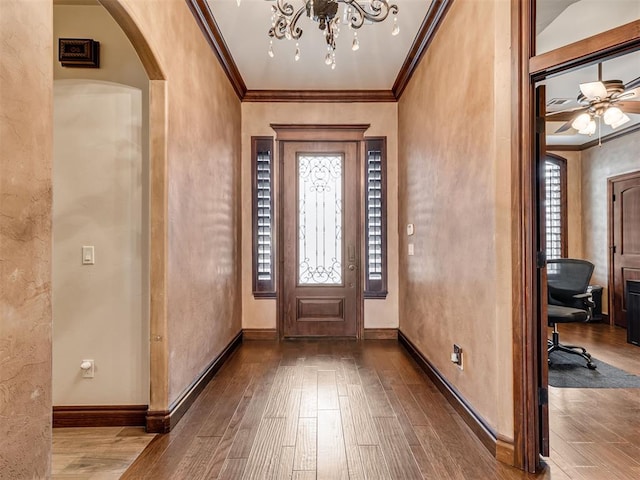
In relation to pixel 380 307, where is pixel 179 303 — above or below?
above

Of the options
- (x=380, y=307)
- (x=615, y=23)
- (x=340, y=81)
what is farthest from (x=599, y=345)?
(x=340, y=81)

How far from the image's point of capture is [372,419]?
2586mm

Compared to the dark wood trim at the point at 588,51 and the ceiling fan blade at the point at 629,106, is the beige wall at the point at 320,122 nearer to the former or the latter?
the ceiling fan blade at the point at 629,106

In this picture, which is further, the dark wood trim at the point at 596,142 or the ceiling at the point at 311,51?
the dark wood trim at the point at 596,142

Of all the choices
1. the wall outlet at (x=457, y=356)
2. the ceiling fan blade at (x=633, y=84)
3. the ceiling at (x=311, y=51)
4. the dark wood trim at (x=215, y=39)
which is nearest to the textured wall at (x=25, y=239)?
the dark wood trim at (x=215, y=39)

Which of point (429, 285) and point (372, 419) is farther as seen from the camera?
point (429, 285)

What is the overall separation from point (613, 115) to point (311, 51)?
310 centimetres

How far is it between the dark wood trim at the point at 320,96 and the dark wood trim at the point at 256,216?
20.5 inches

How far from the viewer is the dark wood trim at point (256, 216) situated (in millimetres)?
4863

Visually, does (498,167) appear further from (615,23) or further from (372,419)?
(372,419)

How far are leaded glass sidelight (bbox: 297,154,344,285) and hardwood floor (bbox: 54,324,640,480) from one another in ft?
4.77

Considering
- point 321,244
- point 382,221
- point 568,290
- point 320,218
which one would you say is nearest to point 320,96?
point 320,218

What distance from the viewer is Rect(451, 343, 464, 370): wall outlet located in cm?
269

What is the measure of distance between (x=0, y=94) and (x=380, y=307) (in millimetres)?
4327
